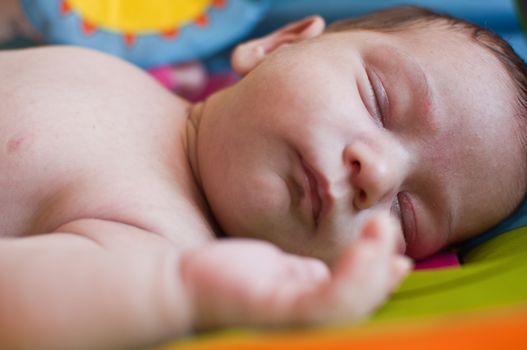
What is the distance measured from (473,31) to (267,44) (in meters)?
0.41

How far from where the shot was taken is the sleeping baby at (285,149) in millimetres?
983

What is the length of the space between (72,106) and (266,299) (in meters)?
0.60

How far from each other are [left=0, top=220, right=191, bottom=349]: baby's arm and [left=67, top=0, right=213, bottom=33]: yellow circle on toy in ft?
3.46

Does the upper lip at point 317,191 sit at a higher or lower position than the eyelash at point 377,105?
lower

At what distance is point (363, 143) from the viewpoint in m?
1.01

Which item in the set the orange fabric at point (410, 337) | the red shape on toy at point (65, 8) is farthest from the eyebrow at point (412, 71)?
the red shape on toy at point (65, 8)

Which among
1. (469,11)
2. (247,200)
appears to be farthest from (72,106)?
(469,11)

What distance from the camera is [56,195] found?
102cm

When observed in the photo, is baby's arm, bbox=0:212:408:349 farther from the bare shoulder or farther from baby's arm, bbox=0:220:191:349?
the bare shoulder

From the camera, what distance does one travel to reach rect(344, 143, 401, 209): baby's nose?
0.98 meters

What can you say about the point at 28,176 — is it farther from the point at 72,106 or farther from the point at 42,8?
the point at 42,8

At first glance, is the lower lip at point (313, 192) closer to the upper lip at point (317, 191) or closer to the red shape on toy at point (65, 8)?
the upper lip at point (317, 191)

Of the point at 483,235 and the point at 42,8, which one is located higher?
the point at 42,8

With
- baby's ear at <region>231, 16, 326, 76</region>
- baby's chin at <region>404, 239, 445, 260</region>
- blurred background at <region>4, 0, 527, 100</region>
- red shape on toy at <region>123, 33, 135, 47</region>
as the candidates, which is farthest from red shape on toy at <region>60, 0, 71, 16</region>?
baby's chin at <region>404, 239, 445, 260</region>
